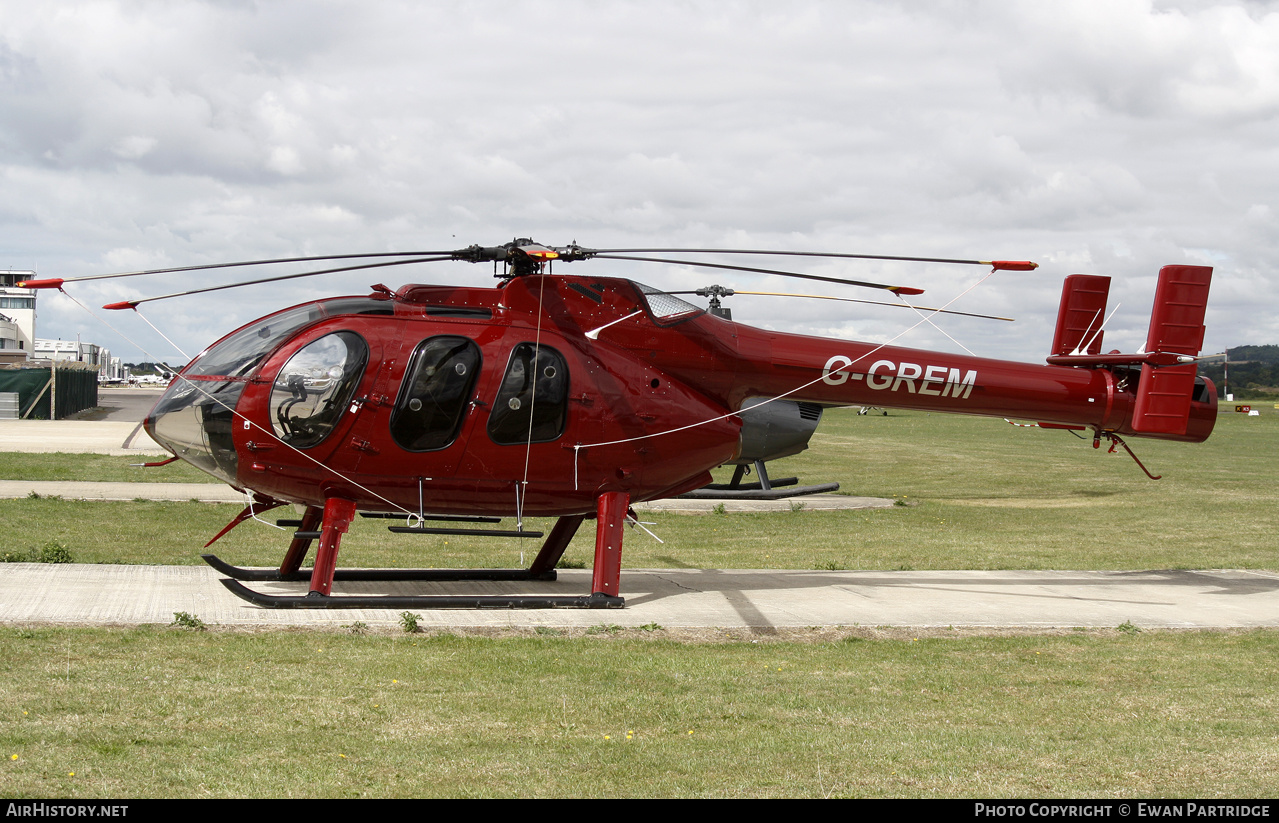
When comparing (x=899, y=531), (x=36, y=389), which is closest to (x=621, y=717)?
(x=899, y=531)

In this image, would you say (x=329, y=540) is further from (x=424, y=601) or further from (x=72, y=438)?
(x=72, y=438)

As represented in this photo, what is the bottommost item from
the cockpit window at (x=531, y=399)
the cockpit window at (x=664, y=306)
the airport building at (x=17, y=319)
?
the airport building at (x=17, y=319)

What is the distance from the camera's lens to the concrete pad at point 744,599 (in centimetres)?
1055

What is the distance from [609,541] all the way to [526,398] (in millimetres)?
1780

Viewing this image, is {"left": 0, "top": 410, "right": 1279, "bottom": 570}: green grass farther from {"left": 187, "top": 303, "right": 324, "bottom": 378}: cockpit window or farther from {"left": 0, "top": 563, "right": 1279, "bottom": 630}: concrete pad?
{"left": 187, "top": 303, "right": 324, "bottom": 378}: cockpit window

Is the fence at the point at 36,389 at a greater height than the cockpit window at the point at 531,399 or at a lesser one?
lesser

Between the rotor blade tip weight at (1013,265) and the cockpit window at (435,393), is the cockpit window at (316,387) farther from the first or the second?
the rotor blade tip weight at (1013,265)

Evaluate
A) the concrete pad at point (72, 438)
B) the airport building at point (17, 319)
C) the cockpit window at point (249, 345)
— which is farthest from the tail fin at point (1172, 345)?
the airport building at point (17, 319)

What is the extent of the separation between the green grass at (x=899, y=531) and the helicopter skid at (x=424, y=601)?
3513mm

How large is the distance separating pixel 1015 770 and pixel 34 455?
28.3 m

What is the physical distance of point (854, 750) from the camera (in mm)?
6934

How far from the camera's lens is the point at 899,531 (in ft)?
63.9

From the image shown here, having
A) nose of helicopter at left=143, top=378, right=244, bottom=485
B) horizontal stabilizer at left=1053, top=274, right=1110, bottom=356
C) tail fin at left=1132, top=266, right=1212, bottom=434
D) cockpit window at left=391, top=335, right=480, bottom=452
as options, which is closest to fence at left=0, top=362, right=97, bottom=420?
nose of helicopter at left=143, top=378, right=244, bottom=485

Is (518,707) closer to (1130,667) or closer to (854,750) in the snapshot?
(854,750)
